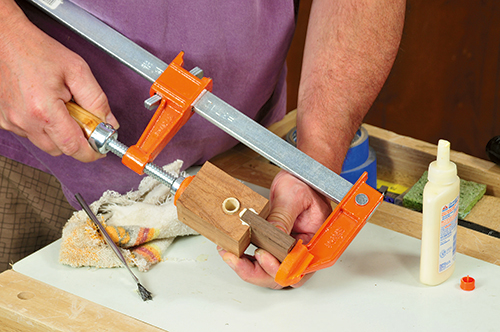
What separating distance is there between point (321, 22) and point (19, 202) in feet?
2.23

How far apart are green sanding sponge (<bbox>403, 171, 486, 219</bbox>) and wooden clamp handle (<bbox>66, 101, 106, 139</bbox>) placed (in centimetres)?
52

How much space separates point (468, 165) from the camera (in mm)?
904

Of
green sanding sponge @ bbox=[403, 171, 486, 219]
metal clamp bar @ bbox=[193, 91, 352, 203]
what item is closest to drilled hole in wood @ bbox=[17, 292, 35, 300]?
metal clamp bar @ bbox=[193, 91, 352, 203]

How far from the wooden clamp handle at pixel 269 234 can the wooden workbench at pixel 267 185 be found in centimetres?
12

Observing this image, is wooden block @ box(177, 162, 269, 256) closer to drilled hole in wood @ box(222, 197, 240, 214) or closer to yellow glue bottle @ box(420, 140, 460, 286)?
drilled hole in wood @ box(222, 197, 240, 214)

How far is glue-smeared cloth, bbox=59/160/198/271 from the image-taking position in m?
0.73

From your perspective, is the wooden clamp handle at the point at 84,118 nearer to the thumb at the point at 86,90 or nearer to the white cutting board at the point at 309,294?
the thumb at the point at 86,90

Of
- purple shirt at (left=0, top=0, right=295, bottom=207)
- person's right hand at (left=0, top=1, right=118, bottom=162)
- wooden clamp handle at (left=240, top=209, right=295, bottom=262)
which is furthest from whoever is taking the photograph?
purple shirt at (left=0, top=0, right=295, bottom=207)

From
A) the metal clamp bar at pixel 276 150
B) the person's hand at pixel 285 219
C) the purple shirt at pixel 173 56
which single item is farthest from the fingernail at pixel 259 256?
the purple shirt at pixel 173 56

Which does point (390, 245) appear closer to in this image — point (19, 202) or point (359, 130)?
point (359, 130)

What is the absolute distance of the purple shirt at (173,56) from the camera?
0.79 m

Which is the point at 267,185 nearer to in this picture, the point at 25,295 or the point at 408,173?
the point at 408,173

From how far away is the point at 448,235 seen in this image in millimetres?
648

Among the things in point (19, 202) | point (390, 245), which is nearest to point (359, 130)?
point (390, 245)
